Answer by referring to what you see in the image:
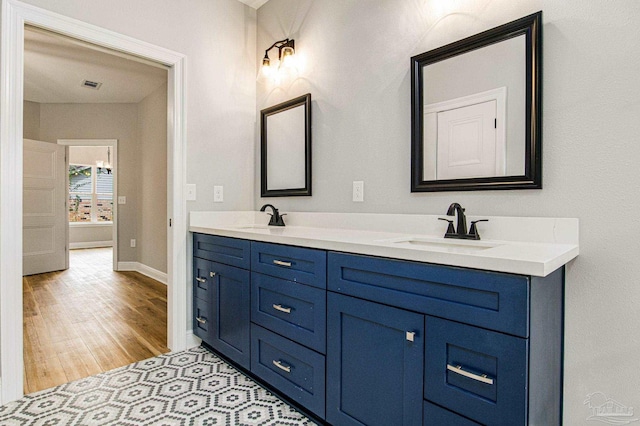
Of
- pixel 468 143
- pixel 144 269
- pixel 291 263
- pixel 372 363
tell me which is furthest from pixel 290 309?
pixel 144 269

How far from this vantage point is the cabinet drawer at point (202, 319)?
231 cm

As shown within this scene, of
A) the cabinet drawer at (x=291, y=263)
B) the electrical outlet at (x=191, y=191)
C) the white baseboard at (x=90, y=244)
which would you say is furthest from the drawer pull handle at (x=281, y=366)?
the white baseboard at (x=90, y=244)

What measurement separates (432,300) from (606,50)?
43.2 inches

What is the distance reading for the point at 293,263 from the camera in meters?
1.64

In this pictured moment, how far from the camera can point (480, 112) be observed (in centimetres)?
155

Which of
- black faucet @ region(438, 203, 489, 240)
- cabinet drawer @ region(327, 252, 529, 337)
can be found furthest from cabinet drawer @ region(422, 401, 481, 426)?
black faucet @ region(438, 203, 489, 240)

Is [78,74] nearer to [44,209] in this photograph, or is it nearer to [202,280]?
[44,209]

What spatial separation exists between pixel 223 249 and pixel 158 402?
2.84 ft

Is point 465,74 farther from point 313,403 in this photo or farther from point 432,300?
point 313,403

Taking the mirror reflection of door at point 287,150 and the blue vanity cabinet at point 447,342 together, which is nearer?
the blue vanity cabinet at point 447,342

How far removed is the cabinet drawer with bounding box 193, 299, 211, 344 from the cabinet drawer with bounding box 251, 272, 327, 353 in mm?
584

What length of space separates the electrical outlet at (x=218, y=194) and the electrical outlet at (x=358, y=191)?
1.12 meters

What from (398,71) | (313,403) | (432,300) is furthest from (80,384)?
(398,71)

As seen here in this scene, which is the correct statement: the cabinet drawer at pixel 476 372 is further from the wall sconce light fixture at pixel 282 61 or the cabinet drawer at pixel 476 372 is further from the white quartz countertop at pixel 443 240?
the wall sconce light fixture at pixel 282 61
